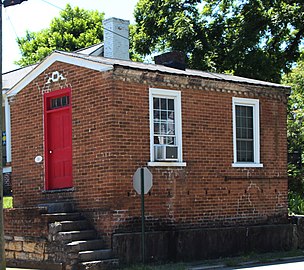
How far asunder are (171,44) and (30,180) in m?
12.7

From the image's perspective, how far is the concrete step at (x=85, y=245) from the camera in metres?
13.1

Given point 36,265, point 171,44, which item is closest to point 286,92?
point 36,265

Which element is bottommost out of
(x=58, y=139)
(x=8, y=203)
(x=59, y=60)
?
(x=8, y=203)

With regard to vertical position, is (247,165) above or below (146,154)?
below

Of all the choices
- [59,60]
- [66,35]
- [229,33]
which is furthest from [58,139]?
[66,35]

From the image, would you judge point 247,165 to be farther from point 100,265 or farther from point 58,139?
point 100,265

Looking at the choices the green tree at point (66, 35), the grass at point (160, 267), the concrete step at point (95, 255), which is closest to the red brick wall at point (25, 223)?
the concrete step at point (95, 255)

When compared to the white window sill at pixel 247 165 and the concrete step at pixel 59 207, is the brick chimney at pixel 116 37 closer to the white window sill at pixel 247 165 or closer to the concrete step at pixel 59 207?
the white window sill at pixel 247 165

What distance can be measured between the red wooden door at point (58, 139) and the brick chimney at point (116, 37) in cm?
1019

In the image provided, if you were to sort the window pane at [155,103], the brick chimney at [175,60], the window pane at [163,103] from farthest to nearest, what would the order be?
the brick chimney at [175,60], the window pane at [163,103], the window pane at [155,103]

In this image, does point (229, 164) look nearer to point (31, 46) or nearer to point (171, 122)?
point (171, 122)

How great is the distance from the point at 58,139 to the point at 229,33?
14.1 metres

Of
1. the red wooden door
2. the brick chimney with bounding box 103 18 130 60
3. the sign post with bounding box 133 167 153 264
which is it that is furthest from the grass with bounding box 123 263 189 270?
the brick chimney with bounding box 103 18 130 60

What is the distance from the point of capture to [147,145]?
1451 cm
